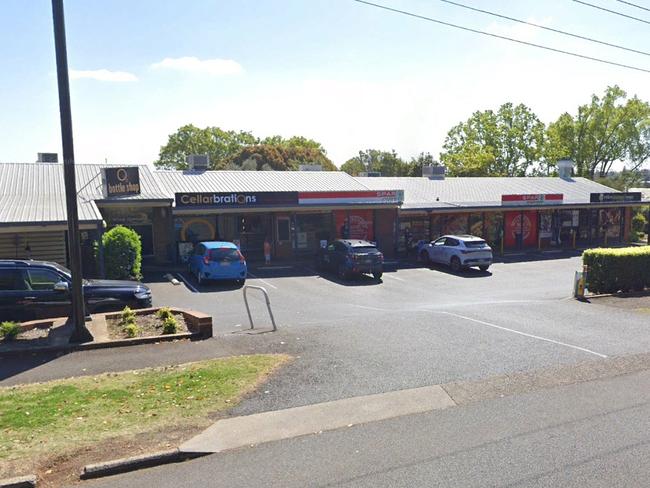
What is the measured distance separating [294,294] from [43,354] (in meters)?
9.81

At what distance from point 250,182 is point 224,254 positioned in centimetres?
969

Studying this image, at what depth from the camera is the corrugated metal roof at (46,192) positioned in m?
18.3

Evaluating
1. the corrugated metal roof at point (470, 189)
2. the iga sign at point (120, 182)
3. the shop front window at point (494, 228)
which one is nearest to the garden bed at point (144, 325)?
the iga sign at point (120, 182)

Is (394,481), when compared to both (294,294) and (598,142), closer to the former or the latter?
(294,294)

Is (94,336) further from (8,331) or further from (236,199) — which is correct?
(236,199)

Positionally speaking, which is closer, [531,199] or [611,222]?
[531,199]

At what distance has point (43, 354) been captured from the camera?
10.2 m

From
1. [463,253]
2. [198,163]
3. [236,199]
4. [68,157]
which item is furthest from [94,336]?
[198,163]

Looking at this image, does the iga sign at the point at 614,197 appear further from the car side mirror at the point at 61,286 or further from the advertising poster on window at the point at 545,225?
the car side mirror at the point at 61,286

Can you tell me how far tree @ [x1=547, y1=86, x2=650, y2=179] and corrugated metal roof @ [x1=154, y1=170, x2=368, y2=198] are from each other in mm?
41473

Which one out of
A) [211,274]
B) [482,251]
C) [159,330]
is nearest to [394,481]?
[159,330]

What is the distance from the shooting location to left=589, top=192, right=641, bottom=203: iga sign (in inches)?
1368

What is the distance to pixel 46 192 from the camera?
22000 millimetres

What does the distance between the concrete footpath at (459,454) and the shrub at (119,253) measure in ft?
46.8
